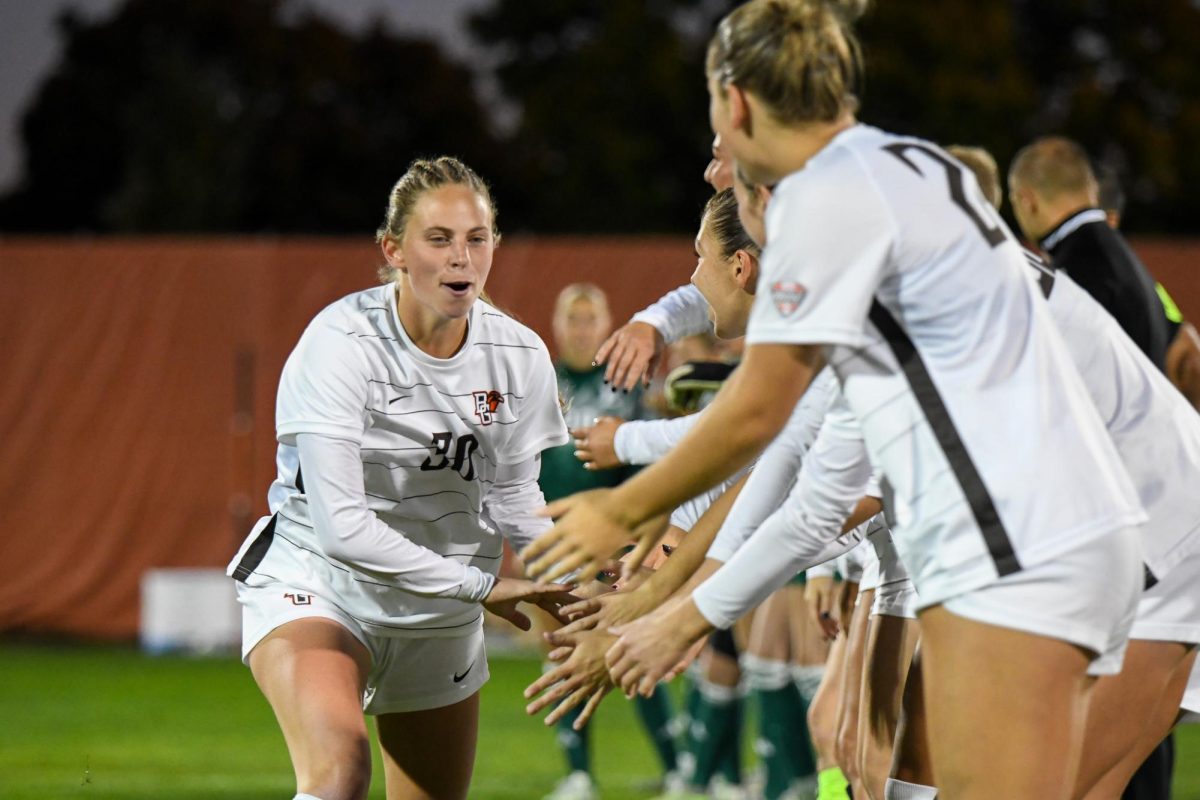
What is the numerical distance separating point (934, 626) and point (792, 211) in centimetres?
79

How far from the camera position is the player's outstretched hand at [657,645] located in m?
3.38

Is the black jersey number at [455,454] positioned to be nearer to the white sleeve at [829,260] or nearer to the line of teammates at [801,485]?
the line of teammates at [801,485]

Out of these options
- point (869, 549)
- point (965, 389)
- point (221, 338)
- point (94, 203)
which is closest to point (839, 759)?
point (869, 549)

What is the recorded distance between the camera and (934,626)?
10.0 ft

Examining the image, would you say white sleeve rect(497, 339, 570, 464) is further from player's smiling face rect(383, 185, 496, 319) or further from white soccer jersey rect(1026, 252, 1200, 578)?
white soccer jersey rect(1026, 252, 1200, 578)

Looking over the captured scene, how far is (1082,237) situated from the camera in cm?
605

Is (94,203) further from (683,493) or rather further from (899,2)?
(683,493)

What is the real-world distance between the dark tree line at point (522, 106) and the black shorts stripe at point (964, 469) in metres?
27.0

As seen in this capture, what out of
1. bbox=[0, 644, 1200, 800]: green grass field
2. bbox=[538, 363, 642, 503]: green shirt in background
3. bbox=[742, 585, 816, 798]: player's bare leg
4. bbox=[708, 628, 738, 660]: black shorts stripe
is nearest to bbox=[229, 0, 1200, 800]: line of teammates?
bbox=[742, 585, 816, 798]: player's bare leg

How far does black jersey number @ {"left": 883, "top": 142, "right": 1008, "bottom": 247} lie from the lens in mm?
2975

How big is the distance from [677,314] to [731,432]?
2105mm

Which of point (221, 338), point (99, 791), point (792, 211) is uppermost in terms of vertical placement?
point (792, 211)

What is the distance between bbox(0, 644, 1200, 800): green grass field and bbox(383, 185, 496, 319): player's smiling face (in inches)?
129

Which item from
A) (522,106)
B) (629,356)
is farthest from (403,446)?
(522,106)
